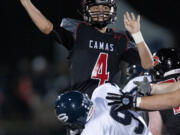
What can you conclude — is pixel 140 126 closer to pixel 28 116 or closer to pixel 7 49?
pixel 28 116

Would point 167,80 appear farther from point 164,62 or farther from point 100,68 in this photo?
point 100,68

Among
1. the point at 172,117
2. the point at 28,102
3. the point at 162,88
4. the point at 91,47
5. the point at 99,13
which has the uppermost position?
the point at 99,13

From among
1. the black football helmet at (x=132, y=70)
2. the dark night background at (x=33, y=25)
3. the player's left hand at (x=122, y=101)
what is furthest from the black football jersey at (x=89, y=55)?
the dark night background at (x=33, y=25)

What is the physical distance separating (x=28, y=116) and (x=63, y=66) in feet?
4.54

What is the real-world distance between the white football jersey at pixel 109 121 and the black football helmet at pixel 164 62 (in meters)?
1.22

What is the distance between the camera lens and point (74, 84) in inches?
165

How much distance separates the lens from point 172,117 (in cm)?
429

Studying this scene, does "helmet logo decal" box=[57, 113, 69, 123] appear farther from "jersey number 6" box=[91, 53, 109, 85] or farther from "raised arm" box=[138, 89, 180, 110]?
"jersey number 6" box=[91, 53, 109, 85]

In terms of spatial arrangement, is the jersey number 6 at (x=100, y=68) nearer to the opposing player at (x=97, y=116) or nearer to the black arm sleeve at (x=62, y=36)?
the black arm sleeve at (x=62, y=36)

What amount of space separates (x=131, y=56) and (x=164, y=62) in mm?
380

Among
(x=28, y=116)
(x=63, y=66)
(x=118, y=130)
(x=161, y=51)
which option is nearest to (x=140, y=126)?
(x=118, y=130)

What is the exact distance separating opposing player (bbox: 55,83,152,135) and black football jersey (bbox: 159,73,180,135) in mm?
1078

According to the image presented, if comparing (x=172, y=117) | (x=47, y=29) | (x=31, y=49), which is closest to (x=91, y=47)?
(x=47, y=29)

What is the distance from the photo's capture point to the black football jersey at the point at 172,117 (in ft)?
13.9
